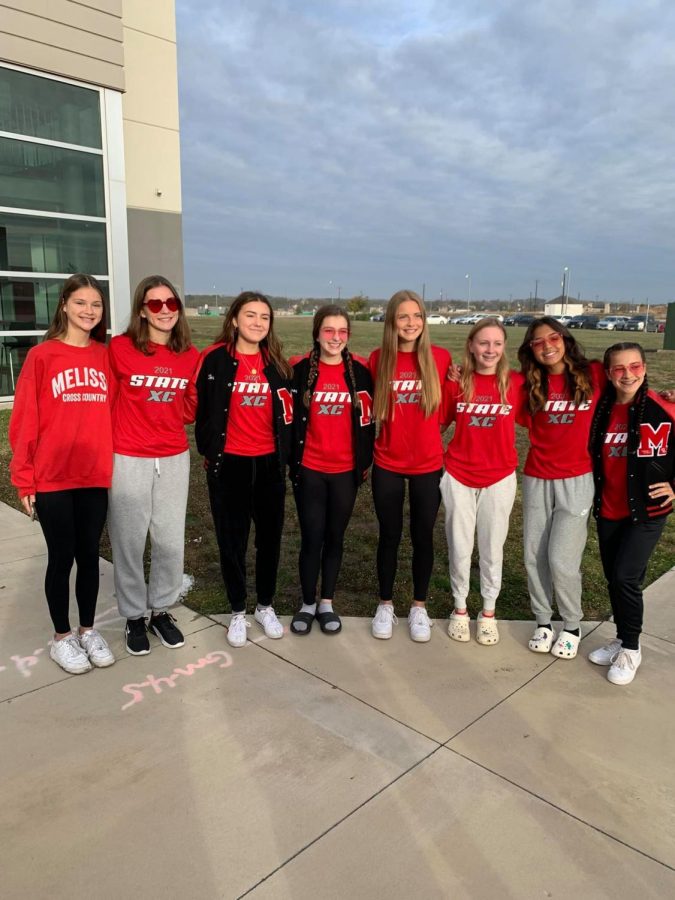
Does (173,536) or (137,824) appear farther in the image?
(173,536)

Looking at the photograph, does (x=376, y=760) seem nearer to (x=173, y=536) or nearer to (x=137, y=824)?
(x=137, y=824)

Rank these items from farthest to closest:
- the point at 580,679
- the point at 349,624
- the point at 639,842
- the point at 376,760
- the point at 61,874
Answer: the point at 349,624
the point at 580,679
the point at 376,760
the point at 639,842
the point at 61,874

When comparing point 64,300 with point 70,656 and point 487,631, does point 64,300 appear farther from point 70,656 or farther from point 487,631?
point 487,631

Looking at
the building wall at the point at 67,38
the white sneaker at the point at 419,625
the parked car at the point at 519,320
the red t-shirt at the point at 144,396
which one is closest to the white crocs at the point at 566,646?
the white sneaker at the point at 419,625

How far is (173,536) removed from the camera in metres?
3.55

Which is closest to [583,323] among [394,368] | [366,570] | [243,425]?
[366,570]

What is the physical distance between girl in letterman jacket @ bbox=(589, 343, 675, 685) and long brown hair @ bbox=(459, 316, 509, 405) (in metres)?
0.51

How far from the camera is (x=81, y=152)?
11812mm

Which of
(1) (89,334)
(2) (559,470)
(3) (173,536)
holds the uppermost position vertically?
(1) (89,334)

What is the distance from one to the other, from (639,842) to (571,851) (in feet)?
0.86

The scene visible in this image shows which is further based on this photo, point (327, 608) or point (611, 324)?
point (611, 324)

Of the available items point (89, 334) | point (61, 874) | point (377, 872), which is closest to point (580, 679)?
point (377, 872)

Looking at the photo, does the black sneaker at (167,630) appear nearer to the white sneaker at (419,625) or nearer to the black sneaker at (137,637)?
the black sneaker at (137,637)

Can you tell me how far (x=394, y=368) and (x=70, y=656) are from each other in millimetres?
2323
